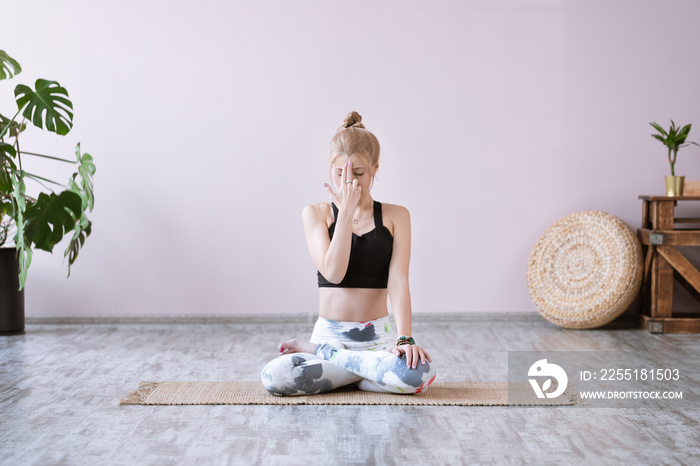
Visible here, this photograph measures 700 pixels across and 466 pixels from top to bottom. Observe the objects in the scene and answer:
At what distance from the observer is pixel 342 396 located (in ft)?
7.72

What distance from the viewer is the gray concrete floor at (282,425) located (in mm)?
1826

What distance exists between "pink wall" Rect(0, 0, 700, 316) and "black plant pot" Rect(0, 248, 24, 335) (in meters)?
0.36

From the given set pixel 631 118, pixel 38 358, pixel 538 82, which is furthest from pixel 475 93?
pixel 38 358

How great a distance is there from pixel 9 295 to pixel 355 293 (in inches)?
81.5

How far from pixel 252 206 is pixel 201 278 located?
0.47m

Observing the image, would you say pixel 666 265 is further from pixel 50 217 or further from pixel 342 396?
pixel 50 217

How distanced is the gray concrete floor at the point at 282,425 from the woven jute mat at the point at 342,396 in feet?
0.14

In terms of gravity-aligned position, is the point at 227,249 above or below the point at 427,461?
above

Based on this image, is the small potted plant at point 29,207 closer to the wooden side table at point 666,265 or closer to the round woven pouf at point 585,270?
the round woven pouf at point 585,270

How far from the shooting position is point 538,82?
405cm

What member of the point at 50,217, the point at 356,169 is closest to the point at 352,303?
the point at 356,169

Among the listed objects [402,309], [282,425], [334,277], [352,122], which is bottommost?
[282,425]

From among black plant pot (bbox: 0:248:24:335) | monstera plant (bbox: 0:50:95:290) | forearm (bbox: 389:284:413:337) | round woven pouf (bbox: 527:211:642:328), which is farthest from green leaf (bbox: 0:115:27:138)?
round woven pouf (bbox: 527:211:642:328)

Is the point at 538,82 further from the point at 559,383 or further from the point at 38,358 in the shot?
the point at 38,358
